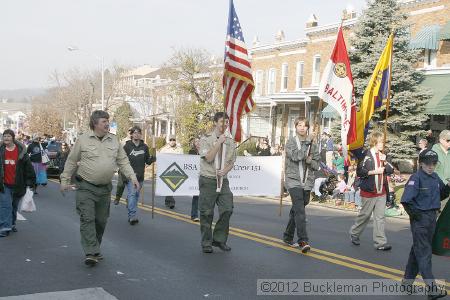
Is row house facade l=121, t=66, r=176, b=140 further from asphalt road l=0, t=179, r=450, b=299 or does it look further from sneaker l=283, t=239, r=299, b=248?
sneaker l=283, t=239, r=299, b=248

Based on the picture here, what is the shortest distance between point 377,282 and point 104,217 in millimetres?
3557

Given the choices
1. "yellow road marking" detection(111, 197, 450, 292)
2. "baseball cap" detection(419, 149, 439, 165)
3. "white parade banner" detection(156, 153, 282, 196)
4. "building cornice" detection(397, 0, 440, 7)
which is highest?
"building cornice" detection(397, 0, 440, 7)

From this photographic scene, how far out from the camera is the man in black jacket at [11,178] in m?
8.89

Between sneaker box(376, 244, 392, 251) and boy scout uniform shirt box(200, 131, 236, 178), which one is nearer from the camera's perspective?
boy scout uniform shirt box(200, 131, 236, 178)

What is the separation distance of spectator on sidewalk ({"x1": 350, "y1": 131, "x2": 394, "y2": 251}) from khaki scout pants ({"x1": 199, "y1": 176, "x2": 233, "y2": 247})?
2.30 metres

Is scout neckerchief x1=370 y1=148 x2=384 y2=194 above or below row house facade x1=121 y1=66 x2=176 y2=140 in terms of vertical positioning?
below

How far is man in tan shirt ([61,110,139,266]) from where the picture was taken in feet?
22.7

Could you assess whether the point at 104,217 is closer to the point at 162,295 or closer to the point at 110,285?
the point at 110,285

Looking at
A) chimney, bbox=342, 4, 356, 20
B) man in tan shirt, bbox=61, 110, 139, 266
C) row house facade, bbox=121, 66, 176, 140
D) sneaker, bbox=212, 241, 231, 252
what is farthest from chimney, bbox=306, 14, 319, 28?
man in tan shirt, bbox=61, 110, 139, 266

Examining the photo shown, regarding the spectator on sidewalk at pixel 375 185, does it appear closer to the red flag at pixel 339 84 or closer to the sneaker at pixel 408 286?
the red flag at pixel 339 84

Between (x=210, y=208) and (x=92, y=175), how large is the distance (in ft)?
5.94

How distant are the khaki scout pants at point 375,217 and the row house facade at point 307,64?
46.0ft

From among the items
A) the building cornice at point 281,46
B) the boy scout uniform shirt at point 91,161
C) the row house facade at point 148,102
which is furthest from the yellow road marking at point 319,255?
the row house facade at point 148,102

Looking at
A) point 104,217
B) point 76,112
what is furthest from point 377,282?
point 76,112
